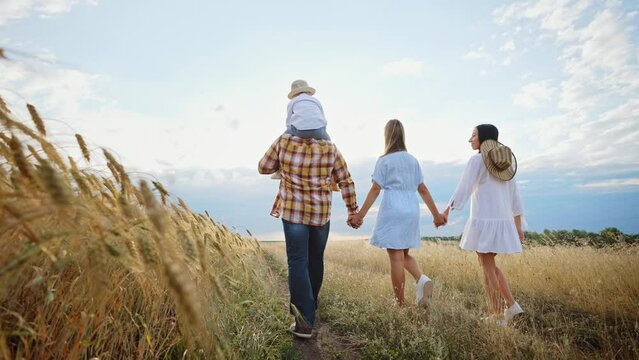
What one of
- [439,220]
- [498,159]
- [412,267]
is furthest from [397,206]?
[498,159]

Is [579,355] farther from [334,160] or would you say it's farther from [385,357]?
[334,160]

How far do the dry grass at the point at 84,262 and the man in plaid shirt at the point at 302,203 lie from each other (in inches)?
36.6

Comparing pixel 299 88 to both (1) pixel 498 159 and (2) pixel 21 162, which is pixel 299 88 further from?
(2) pixel 21 162

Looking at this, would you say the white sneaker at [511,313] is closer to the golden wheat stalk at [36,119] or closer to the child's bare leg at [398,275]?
the child's bare leg at [398,275]

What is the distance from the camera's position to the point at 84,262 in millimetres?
2127

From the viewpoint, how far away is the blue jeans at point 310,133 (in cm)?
451

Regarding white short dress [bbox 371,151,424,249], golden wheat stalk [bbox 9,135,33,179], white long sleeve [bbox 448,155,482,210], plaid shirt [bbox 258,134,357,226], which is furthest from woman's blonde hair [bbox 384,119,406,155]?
golden wheat stalk [bbox 9,135,33,179]

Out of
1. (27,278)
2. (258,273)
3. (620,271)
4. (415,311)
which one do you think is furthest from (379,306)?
(620,271)

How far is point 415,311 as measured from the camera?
15.5 feet

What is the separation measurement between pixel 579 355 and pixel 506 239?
1.55m

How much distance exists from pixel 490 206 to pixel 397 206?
1156mm

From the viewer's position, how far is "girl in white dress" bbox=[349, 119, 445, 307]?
513cm

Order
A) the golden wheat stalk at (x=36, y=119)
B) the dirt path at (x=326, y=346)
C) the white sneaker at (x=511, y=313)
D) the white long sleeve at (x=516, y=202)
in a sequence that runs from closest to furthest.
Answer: the golden wheat stalk at (x=36, y=119), the dirt path at (x=326, y=346), the white sneaker at (x=511, y=313), the white long sleeve at (x=516, y=202)

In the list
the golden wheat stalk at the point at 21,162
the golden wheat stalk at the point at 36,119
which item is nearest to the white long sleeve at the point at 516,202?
the golden wheat stalk at the point at 36,119
